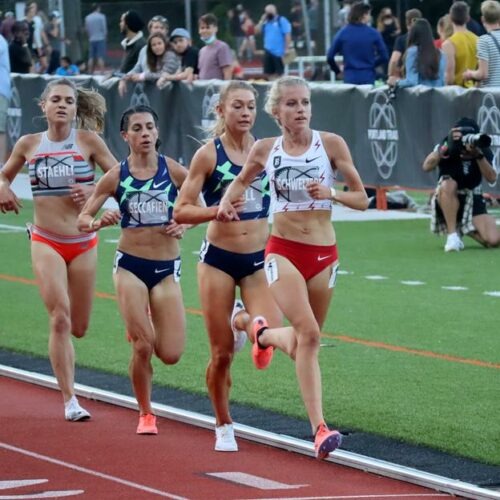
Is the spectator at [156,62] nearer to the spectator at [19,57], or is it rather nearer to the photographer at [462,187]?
the spectator at [19,57]

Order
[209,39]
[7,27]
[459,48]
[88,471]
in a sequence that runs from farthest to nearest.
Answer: [7,27] → [209,39] → [459,48] → [88,471]

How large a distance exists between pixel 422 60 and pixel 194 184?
11601 mm

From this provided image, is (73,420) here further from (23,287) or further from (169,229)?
(23,287)

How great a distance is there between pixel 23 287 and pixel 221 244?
7.30 meters

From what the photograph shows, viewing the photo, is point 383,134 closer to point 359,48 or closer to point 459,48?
point 459,48

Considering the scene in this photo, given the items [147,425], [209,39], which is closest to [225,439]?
[147,425]

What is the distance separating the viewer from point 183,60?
24.2 metres

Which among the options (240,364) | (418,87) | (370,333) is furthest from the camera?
(418,87)

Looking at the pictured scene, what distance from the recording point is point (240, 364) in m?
11.9

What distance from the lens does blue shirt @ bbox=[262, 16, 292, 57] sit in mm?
31562

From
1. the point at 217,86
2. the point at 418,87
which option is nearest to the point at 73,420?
the point at 418,87

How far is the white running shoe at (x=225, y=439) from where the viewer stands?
898cm

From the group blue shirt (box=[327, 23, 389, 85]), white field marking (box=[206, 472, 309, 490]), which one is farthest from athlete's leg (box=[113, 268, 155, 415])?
blue shirt (box=[327, 23, 389, 85])

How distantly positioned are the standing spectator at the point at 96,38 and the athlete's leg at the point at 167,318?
28.2 metres
